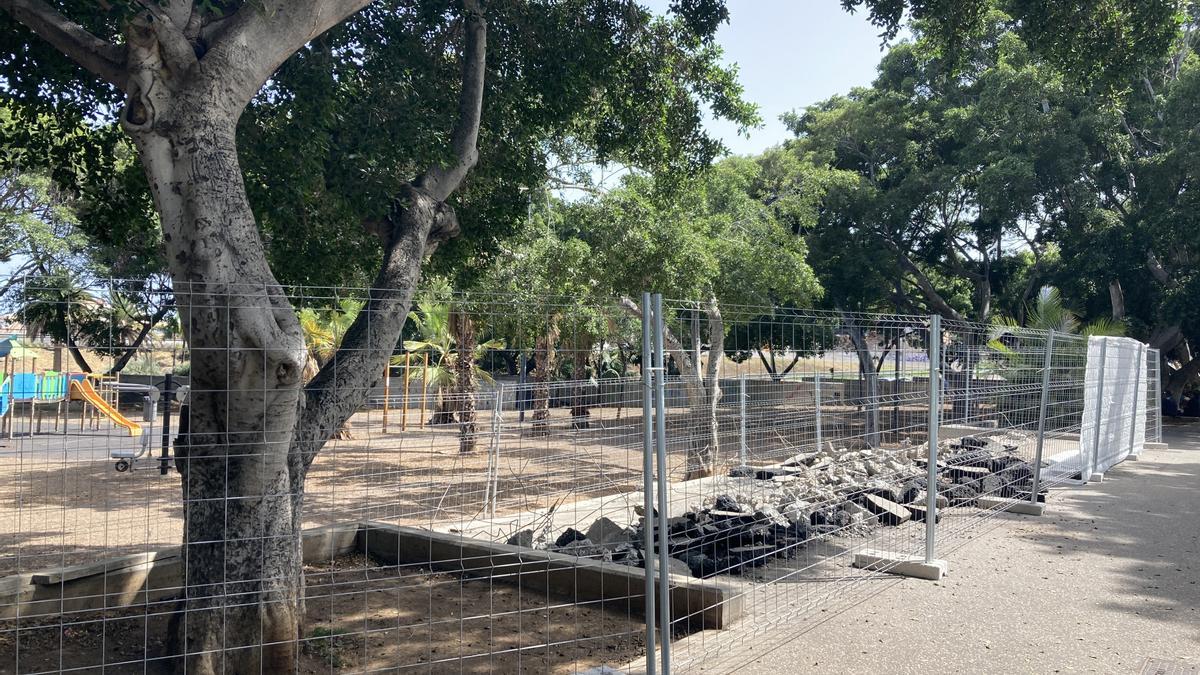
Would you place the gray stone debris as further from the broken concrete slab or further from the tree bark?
the tree bark

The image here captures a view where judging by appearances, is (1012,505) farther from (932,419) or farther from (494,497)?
(494,497)

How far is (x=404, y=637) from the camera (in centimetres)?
524

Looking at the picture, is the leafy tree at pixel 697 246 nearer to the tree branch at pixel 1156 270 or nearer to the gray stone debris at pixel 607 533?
the gray stone debris at pixel 607 533

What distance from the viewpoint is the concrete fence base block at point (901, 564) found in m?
6.66


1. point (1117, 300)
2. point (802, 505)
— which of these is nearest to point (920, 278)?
point (1117, 300)

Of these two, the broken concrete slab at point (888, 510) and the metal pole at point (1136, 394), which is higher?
the metal pole at point (1136, 394)

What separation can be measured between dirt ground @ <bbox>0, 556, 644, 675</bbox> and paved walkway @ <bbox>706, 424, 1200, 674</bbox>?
975mm

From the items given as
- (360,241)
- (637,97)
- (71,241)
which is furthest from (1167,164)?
(71,241)

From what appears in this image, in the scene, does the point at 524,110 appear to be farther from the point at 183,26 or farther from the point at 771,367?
the point at 183,26

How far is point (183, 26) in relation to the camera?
4492mm

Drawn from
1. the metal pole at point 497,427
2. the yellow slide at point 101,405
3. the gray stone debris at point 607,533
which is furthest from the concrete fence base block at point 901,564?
the yellow slide at point 101,405

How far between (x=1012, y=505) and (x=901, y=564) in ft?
11.4

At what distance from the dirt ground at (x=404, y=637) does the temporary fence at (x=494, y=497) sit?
2cm

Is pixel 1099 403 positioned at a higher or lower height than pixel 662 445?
lower
